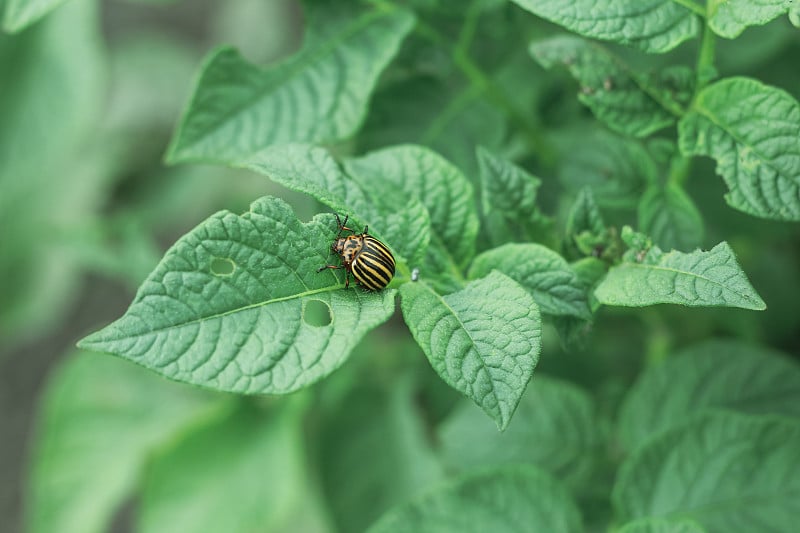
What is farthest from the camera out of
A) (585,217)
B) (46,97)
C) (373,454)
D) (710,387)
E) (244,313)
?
(46,97)

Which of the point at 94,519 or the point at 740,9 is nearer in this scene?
the point at 740,9

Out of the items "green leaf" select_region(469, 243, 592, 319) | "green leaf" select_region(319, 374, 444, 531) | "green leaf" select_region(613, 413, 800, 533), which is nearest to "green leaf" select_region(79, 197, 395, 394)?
"green leaf" select_region(469, 243, 592, 319)

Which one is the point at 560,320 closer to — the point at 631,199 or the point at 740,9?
the point at 631,199

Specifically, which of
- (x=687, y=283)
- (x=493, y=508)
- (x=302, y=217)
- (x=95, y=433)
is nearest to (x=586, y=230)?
(x=687, y=283)

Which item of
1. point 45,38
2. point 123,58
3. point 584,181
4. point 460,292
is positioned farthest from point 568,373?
point 123,58

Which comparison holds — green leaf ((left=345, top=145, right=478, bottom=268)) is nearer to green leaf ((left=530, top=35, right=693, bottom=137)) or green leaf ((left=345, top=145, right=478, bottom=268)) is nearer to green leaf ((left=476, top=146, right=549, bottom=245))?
green leaf ((left=476, top=146, right=549, bottom=245))

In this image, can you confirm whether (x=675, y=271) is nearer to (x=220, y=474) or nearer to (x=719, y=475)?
(x=719, y=475)
